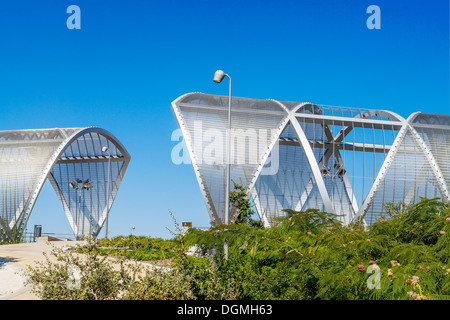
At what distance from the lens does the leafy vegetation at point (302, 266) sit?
25.3 feet

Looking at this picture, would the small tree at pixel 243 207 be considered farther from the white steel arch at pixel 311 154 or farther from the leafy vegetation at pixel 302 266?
the leafy vegetation at pixel 302 266

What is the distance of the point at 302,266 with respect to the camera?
354 inches

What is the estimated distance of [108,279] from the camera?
8734 mm

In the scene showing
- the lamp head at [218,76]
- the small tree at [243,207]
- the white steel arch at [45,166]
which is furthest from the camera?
the white steel arch at [45,166]

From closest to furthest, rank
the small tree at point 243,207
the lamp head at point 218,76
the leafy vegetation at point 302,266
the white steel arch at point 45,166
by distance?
the leafy vegetation at point 302,266, the lamp head at point 218,76, the small tree at point 243,207, the white steel arch at point 45,166

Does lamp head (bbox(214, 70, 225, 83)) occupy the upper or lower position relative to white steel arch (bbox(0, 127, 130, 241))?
upper

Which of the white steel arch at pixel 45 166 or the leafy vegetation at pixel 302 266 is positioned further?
the white steel arch at pixel 45 166

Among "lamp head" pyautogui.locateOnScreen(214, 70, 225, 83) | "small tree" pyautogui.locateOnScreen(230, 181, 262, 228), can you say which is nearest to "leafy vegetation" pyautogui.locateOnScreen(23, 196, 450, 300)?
"lamp head" pyautogui.locateOnScreen(214, 70, 225, 83)

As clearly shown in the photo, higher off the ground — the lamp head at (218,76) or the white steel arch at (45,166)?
the lamp head at (218,76)

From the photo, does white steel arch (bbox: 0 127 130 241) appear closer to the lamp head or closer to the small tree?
the small tree

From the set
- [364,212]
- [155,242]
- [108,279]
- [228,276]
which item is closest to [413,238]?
[228,276]

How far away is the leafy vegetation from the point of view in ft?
25.3

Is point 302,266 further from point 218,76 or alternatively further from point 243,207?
point 243,207

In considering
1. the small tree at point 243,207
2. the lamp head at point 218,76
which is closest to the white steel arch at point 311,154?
the small tree at point 243,207
